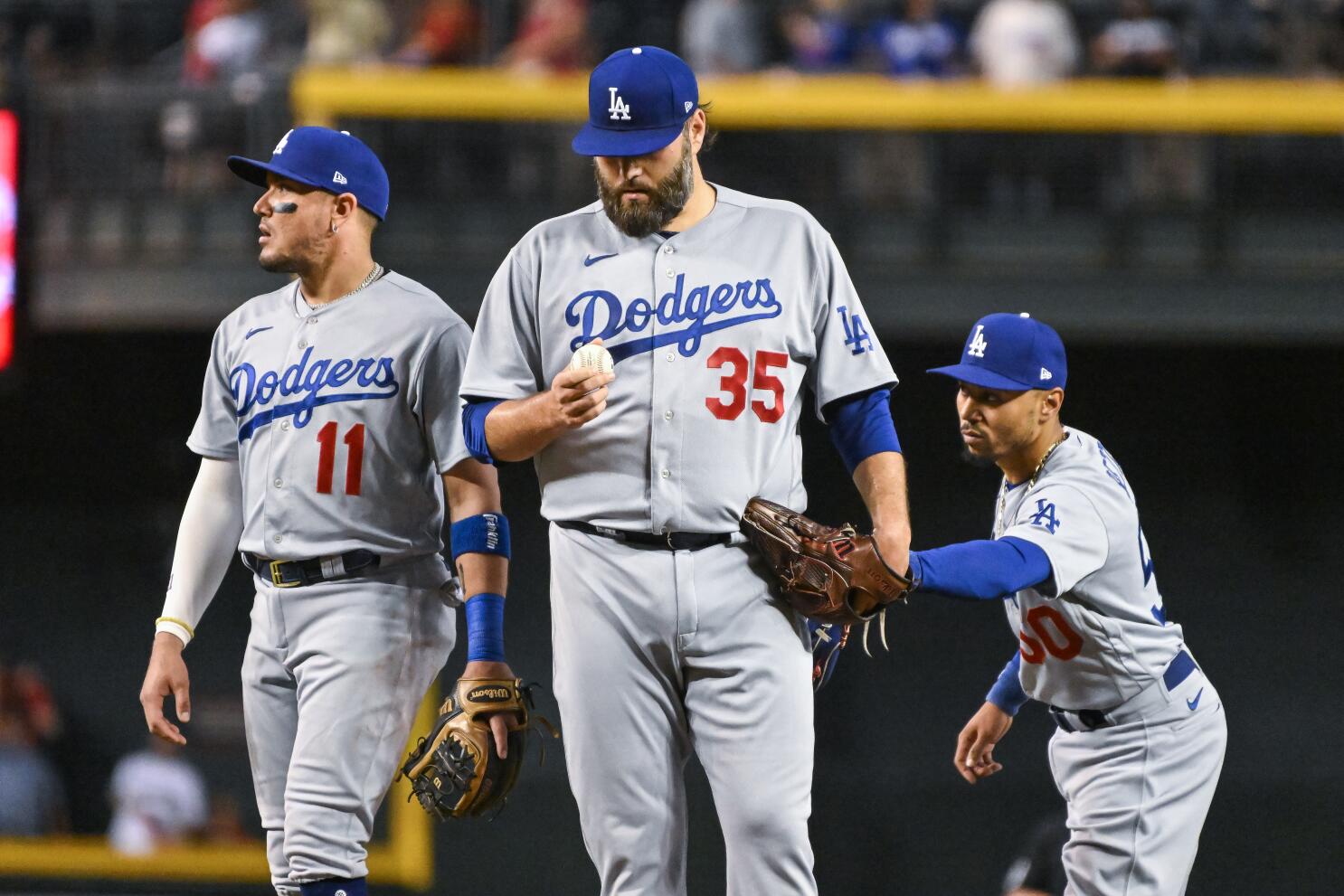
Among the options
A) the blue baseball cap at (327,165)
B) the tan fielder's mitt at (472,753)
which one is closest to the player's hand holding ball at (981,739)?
the tan fielder's mitt at (472,753)

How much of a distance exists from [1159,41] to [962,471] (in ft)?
7.99

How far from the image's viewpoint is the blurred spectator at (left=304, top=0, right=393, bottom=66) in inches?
307

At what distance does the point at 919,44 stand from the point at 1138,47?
3.60 ft

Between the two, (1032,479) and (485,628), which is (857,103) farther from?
(485,628)

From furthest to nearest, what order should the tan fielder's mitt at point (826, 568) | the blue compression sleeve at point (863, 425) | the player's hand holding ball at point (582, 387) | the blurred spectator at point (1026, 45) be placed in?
the blurred spectator at point (1026, 45) < the blue compression sleeve at point (863, 425) < the tan fielder's mitt at point (826, 568) < the player's hand holding ball at point (582, 387)

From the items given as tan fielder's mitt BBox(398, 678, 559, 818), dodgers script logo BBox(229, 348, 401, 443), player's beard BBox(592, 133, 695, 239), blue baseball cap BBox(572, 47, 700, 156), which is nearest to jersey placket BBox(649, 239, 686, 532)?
player's beard BBox(592, 133, 695, 239)

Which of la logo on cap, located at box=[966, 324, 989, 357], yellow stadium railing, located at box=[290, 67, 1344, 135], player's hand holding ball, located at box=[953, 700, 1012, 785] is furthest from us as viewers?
yellow stadium railing, located at box=[290, 67, 1344, 135]

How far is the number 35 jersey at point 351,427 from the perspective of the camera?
306 cm

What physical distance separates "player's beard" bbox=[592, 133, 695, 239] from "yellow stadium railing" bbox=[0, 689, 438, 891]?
17.7 feet

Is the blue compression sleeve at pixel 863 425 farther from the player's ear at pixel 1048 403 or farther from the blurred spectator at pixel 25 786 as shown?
the blurred spectator at pixel 25 786

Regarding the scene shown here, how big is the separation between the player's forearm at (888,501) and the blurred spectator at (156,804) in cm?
625

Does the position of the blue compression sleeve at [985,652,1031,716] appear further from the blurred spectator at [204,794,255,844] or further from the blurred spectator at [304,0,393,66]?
the blurred spectator at [204,794,255,844]

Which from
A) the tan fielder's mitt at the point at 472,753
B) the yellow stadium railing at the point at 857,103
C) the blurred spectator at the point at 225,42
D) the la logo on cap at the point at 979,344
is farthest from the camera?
the blurred spectator at the point at 225,42

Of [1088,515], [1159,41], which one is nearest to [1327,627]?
[1159,41]
